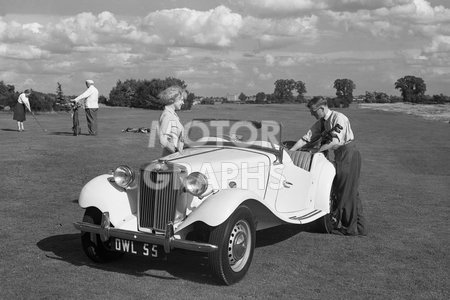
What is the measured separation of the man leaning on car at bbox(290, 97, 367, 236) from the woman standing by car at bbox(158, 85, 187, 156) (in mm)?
2144

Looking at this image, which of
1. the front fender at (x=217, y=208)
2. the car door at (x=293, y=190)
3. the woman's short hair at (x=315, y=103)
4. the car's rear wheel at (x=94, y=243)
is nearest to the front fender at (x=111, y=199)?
the car's rear wheel at (x=94, y=243)

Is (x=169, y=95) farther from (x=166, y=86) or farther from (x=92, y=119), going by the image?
(x=166, y=86)

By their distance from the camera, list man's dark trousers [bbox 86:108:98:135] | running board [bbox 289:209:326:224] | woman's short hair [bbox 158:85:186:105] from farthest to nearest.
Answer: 1. man's dark trousers [bbox 86:108:98:135]
2. woman's short hair [bbox 158:85:186:105]
3. running board [bbox 289:209:326:224]

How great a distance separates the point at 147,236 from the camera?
5637 mm

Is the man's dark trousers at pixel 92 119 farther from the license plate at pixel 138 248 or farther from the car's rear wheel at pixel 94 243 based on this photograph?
the license plate at pixel 138 248

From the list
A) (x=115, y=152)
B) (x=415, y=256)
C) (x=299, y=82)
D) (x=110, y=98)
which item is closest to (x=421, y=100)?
(x=299, y=82)

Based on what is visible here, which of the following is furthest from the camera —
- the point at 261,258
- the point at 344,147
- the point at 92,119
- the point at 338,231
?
the point at 92,119

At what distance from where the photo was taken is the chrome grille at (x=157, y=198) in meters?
5.91

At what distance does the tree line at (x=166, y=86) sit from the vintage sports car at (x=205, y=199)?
2199mm

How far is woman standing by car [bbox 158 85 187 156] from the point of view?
7328mm

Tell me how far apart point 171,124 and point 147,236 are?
217 centimetres

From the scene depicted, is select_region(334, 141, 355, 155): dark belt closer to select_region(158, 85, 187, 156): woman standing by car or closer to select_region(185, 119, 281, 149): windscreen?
select_region(185, 119, 281, 149): windscreen

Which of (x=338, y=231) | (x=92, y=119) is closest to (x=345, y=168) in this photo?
(x=338, y=231)

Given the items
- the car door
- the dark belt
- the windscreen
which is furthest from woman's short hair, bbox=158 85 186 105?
the dark belt
